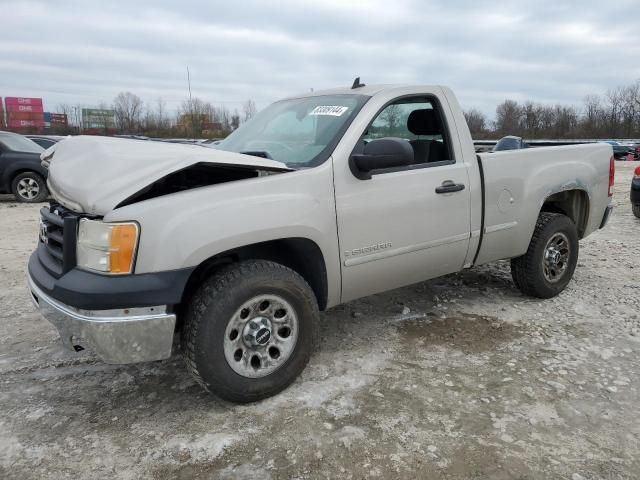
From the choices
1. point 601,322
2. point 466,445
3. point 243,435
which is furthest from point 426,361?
point 601,322

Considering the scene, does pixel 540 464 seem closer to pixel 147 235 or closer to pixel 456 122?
pixel 147 235

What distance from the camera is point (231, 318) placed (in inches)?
109

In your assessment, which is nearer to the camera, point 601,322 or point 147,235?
point 147,235

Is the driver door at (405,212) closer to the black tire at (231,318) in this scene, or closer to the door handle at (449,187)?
the door handle at (449,187)

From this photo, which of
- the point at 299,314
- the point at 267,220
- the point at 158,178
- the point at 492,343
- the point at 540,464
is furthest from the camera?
the point at 492,343

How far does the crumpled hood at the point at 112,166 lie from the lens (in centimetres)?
264

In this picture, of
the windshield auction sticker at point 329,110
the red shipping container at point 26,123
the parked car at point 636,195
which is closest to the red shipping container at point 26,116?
the red shipping container at point 26,123

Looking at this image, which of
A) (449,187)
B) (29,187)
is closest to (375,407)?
(449,187)

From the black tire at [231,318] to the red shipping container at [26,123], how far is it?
61.7 meters

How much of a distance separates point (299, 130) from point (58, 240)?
5.76 feet

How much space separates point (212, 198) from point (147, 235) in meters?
0.39

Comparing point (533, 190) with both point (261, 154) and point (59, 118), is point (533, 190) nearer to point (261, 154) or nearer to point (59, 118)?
point (261, 154)

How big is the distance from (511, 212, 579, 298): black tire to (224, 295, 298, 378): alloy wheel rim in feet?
8.28

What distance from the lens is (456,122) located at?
3.97 meters
